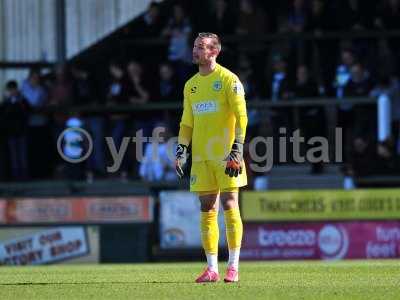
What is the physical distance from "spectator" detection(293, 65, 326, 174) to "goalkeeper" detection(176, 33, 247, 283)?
929 centimetres

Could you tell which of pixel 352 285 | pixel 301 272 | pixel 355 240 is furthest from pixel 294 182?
pixel 352 285

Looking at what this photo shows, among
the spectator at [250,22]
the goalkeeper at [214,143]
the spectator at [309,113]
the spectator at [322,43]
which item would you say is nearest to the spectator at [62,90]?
the spectator at [250,22]

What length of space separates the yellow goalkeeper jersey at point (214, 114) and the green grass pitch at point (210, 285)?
131 centimetres

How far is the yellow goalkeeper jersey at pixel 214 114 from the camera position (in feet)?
34.4

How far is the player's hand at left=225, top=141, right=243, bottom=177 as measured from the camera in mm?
10281

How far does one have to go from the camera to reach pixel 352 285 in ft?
32.9

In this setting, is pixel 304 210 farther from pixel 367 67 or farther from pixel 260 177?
pixel 367 67

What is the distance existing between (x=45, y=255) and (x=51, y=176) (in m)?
2.76

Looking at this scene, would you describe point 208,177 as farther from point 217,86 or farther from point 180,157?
point 217,86

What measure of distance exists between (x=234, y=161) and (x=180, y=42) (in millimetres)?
11218

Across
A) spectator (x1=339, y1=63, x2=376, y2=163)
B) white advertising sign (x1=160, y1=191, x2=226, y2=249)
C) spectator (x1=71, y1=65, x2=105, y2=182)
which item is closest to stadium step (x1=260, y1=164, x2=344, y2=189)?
spectator (x1=339, y1=63, x2=376, y2=163)

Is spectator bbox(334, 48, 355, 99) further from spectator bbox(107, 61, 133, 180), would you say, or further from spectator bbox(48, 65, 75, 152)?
spectator bbox(48, 65, 75, 152)

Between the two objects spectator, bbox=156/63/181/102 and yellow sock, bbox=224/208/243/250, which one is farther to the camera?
spectator, bbox=156/63/181/102

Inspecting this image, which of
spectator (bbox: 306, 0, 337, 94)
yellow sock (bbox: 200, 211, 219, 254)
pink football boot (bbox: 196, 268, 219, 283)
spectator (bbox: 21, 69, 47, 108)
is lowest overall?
pink football boot (bbox: 196, 268, 219, 283)
